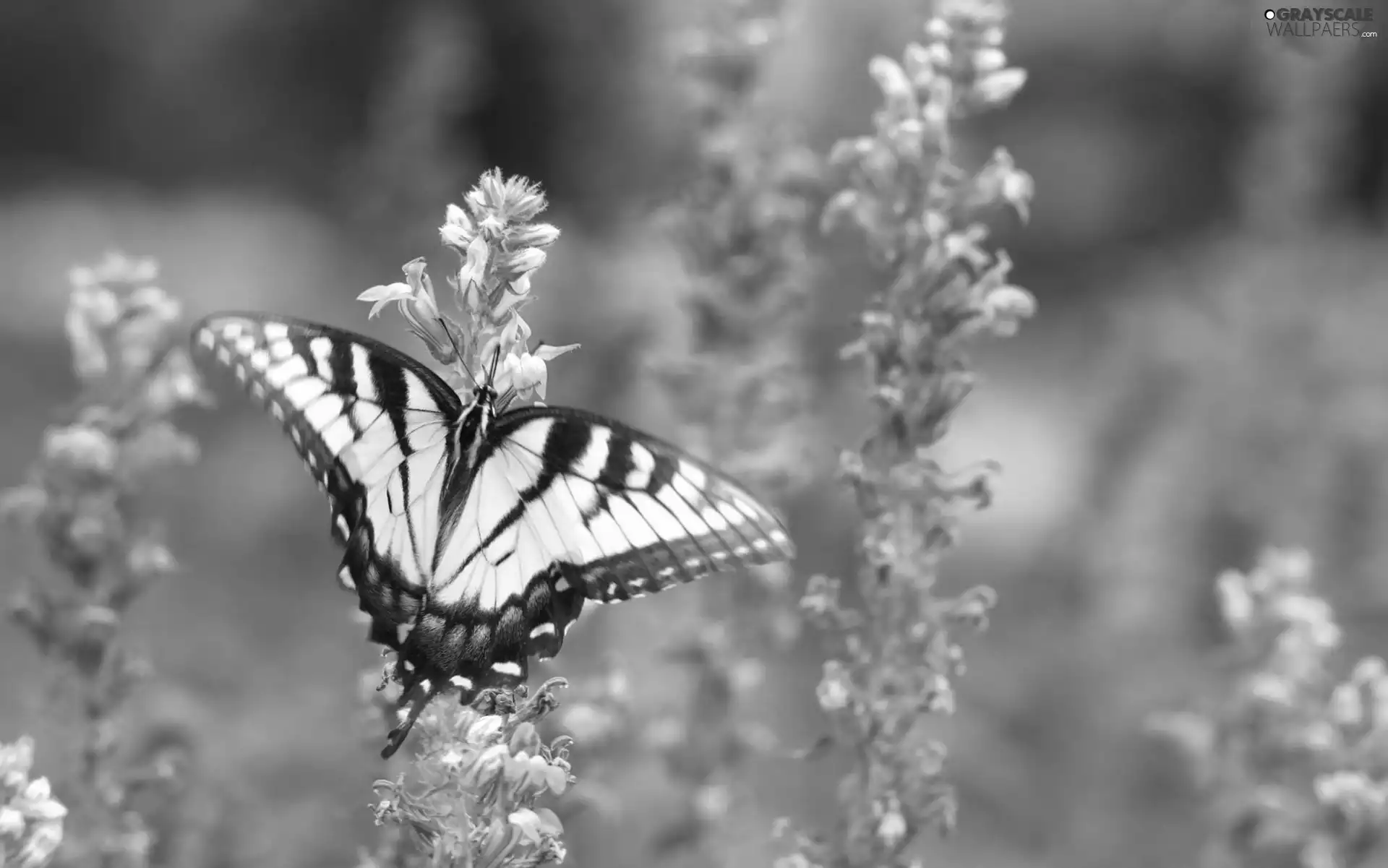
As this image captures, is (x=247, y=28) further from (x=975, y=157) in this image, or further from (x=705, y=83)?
(x=705, y=83)

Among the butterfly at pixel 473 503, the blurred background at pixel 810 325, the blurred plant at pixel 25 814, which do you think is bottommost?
the blurred plant at pixel 25 814

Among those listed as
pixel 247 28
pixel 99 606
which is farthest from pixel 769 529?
pixel 247 28

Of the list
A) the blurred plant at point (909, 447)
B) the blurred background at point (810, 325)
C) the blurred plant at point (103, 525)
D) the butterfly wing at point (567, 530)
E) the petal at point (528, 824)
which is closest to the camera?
the petal at point (528, 824)

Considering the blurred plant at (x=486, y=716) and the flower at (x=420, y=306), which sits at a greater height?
the flower at (x=420, y=306)

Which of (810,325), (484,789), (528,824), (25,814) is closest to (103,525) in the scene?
(25,814)

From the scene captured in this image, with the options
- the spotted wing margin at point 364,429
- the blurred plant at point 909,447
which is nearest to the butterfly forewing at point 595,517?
the spotted wing margin at point 364,429

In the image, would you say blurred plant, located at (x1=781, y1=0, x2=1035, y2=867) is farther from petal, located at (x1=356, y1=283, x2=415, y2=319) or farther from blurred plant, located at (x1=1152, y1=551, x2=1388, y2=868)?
blurred plant, located at (x1=1152, y1=551, x2=1388, y2=868)

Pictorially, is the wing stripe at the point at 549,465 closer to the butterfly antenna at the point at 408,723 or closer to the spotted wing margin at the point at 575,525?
the spotted wing margin at the point at 575,525
